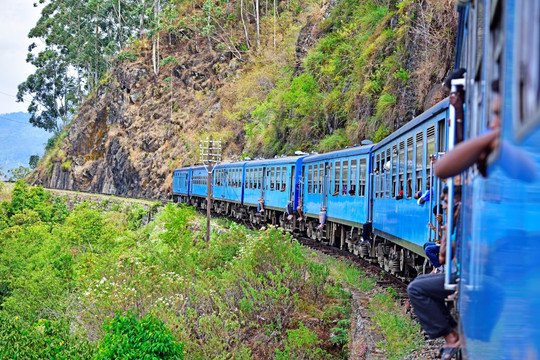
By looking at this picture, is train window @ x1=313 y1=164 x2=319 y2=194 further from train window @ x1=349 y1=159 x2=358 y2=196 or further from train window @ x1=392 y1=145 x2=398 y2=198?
train window @ x1=392 y1=145 x2=398 y2=198

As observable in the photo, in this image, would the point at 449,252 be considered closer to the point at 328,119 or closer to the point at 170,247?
the point at 170,247

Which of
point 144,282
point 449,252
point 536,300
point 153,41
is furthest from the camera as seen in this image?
point 153,41

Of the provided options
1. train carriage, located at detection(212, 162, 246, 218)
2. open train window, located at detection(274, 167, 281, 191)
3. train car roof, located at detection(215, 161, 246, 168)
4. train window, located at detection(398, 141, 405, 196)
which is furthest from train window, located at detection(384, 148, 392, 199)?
train car roof, located at detection(215, 161, 246, 168)

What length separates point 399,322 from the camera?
964 centimetres

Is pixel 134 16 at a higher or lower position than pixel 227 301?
higher

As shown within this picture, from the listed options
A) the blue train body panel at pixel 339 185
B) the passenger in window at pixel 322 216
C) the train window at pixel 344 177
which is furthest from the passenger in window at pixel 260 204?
the train window at pixel 344 177

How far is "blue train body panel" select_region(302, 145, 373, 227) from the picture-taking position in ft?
52.1

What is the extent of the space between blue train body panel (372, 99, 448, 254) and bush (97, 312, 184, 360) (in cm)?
459

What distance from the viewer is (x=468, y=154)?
7.64 feet

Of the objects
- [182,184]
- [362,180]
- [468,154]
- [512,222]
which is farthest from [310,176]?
[182,184]

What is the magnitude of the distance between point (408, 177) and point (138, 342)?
230 inches

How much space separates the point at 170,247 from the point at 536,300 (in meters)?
21.3

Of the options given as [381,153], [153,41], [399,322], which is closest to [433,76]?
[381,153]

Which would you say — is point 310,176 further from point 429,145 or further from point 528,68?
point 528,68
